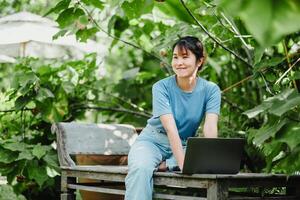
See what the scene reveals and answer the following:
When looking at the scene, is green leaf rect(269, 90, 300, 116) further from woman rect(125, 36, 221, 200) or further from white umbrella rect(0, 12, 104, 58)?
white umbrella rect(0, 12, 104, 58)

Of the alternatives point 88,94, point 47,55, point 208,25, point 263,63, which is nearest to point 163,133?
point 263,63

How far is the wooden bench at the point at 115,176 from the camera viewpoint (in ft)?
10.2

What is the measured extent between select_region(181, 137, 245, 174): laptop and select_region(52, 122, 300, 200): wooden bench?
8 centimetres

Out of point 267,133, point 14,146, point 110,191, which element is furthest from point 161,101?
point 14,146

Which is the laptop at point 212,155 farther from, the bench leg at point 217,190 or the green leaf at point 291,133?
the green leaf at point 291,133

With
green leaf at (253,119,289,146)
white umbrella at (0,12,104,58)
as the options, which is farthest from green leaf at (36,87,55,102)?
green leaf at (253,119,289,146)

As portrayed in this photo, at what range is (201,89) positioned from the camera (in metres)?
3.76

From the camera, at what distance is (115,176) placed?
3.72 metres

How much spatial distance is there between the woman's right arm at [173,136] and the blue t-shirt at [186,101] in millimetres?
119

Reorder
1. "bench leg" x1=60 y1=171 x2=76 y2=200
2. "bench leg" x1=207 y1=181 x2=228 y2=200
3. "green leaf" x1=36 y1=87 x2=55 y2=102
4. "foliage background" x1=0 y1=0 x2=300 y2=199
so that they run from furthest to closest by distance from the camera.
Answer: "green leaf" x1=36 y1=87 x2=55 y2=102 → "bench leg" x1=60 y1=171 x2=76 y2=200 → "foliage background" x1=0 y1=0 x2=300 y2=199 → "bench leg" x1=207 y1=181 x2=228 y2=200

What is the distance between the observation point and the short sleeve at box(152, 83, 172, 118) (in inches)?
141

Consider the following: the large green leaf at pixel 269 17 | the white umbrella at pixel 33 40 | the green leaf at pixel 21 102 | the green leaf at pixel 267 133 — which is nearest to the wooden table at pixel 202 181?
the green leaf at pixel 267 133

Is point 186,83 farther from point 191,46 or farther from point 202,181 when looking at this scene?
point 202,181

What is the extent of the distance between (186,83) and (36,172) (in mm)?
1734
